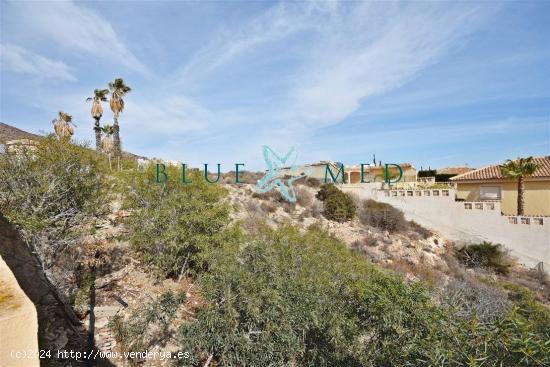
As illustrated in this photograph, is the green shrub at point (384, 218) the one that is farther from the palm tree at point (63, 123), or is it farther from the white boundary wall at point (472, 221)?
the palm tree at point (63, 123)

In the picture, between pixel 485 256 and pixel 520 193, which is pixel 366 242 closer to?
pixel 485 256

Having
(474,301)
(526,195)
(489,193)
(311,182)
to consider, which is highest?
(311,182)

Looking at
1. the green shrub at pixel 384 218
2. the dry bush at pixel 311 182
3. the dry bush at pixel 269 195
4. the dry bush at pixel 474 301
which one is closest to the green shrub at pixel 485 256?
the dry bush at pixel 474 301

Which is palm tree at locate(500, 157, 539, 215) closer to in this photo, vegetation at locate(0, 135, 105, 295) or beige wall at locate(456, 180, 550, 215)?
beige wall at locate(456, 180, 550, 215)

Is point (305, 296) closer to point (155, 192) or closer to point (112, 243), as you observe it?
point (155, 192)

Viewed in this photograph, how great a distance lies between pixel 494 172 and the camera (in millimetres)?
21547

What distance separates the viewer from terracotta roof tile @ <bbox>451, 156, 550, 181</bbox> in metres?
19.3

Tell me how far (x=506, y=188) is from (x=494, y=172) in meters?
1.54

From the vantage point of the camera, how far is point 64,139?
8.02m

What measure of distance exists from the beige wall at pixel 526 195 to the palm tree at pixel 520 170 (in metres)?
0.97

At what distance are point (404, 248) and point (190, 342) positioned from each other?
14241 mm

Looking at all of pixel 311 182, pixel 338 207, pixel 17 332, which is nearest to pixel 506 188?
pixel 338 207

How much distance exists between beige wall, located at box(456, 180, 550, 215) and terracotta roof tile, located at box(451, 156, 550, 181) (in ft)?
1.16

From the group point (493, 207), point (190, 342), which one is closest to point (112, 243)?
point (190, 342)
